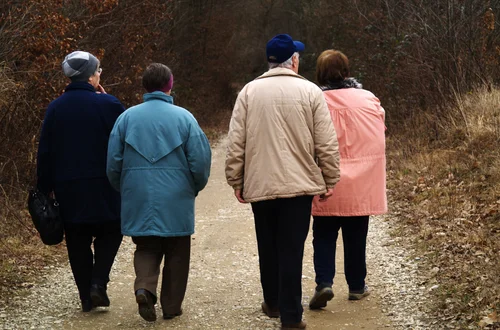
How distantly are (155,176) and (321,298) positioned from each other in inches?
61.0

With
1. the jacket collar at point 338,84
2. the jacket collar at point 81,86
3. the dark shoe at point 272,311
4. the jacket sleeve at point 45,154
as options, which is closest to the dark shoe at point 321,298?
the dark shoe at point 272,311

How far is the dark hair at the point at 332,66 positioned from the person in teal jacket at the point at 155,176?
1.05m

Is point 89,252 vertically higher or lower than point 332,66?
lower

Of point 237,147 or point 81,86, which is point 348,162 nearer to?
point 237,147

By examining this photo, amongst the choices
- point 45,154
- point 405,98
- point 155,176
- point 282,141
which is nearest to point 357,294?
point 282,141

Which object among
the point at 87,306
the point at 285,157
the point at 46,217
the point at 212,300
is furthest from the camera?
the point at 212,300

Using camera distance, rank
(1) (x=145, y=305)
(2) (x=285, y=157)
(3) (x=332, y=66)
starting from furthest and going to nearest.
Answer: (3) (x=332, y=66) < (1) (x=145, y=305) < (2) (x=285, y=157)

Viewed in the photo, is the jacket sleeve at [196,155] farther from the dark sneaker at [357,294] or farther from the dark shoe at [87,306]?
the dark sneaker at [357,294]

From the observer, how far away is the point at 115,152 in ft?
17.7

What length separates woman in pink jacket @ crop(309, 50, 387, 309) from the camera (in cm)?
562

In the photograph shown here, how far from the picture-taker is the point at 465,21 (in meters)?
14.2

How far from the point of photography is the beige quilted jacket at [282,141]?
5.03 m

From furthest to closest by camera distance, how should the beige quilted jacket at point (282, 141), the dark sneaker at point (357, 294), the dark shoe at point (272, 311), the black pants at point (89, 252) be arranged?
1. the dark sneaker at point (357, 294)
2. the black pants at point (89, 252)
3. the dark shoe at point (272, 311)
4. the beige quilted jacket at point (282, 141)

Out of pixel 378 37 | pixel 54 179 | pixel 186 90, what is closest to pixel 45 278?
A: pixel 54 179
